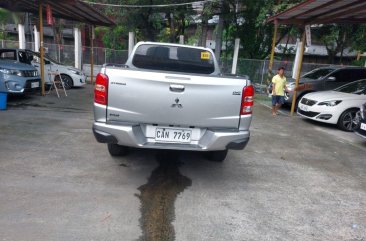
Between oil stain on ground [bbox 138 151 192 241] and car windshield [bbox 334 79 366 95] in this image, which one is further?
car windshield [bbox 334 79 366 95]

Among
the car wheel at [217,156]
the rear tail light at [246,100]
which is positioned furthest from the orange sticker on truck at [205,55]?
the rear tail light at [246,100]

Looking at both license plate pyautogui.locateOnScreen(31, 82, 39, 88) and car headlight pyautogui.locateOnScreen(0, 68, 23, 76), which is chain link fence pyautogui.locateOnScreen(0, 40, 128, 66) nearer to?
license plate pyautogui.locateOnScreen(31, 82, 39, 88)

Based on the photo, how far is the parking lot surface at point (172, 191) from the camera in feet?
10.5

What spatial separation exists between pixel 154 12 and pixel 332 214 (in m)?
17.0

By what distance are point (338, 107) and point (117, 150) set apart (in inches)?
243

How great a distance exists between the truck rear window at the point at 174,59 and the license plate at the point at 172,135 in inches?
68.8

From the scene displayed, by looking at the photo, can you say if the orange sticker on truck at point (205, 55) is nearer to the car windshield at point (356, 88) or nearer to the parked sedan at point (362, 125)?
the parked sedan at point (362, 125)

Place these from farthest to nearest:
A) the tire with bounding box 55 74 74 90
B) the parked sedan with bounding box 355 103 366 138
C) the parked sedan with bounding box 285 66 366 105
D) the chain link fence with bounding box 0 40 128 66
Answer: the chain link fence with bounding box 0 40 128 66 → the tire with bounding box 55 74 74 90 → the parked sedan with bounding box 285 66 366 105 → the parked sedan with bounding box 355 103 366 138

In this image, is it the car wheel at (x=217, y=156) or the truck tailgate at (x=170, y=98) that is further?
the car wheel at (x=217, y=156)

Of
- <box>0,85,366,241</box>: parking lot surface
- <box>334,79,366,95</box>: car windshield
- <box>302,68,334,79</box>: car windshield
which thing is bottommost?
<box>0,85,366,241</box>: parking lot surface

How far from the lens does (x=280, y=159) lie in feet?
18.7

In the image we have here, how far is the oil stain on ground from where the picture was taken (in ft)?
10.2

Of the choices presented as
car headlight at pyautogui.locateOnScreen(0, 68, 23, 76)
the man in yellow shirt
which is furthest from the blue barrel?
the man in yellow shirt

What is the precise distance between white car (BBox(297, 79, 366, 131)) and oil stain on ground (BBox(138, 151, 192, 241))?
5.15 m
